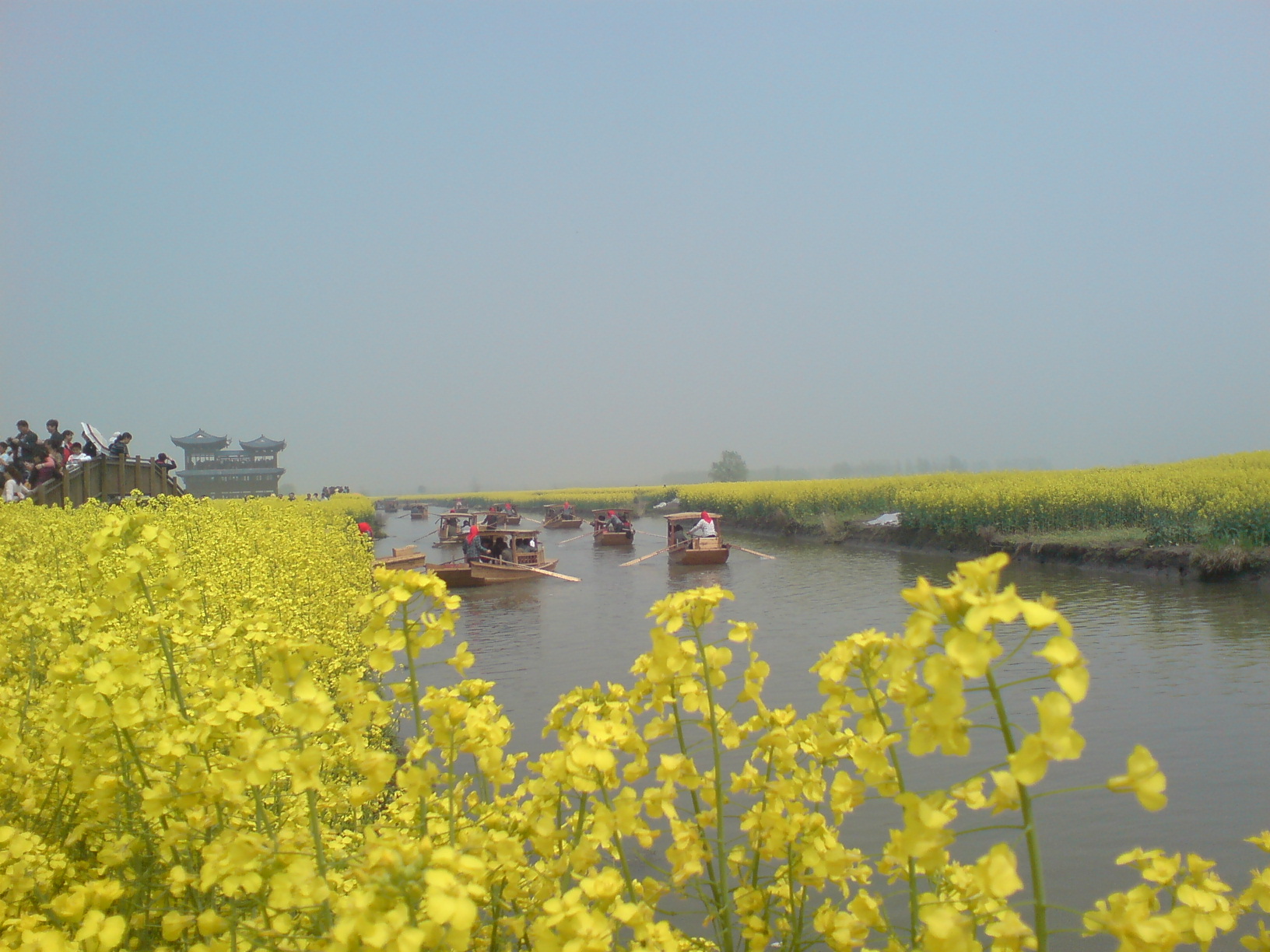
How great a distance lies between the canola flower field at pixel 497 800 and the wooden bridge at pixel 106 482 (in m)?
12.6

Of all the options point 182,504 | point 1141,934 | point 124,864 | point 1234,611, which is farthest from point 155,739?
point 1234,611

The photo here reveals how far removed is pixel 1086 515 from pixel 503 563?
14.3m

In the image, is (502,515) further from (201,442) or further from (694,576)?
(201,442)

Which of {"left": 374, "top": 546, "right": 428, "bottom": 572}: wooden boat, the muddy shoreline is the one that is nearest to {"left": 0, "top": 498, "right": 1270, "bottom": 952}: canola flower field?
the muddy shoreline

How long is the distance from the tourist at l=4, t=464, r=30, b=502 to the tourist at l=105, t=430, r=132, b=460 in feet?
9.39

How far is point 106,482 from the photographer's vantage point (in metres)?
16.8

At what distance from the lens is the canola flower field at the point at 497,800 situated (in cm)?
129

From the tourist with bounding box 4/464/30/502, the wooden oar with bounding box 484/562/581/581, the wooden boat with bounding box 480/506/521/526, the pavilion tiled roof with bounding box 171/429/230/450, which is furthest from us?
the pavilion tiled roof with bounding box 171/429/230/450

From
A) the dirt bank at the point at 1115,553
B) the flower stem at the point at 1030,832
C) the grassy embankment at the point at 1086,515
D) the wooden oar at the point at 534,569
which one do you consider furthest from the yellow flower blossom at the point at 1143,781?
the wooden oar at the point at 534,569

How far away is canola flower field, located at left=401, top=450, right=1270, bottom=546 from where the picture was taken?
620 inches

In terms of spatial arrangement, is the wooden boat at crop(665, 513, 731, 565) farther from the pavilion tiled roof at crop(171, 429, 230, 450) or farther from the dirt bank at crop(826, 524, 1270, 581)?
the pavilion tiled roof at crop(171, 429, 230, 450)

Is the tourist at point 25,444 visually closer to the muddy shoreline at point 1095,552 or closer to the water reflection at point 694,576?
the water reflection at point 694,576

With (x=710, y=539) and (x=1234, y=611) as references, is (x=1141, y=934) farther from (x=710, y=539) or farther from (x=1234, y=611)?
(x=710, y=539)

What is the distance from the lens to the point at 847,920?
1859 mm
